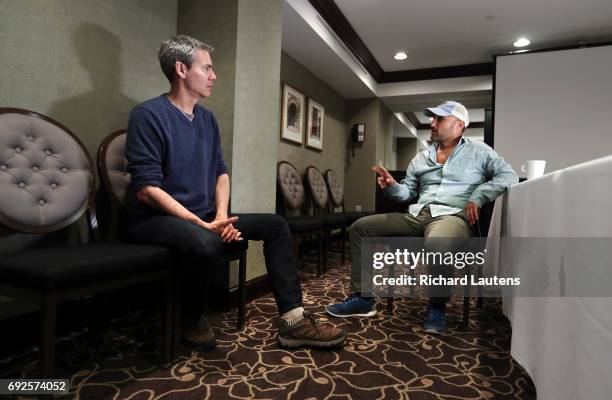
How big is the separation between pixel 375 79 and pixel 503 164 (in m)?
4.12

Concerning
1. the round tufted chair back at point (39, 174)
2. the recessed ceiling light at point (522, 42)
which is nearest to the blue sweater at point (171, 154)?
the round tufted chair back at point (39, 174)

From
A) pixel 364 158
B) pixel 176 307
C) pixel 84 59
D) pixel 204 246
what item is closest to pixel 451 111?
pixel 204 246

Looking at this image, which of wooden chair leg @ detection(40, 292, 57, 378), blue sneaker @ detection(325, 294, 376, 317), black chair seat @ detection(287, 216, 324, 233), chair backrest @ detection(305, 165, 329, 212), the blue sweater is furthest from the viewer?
A: chair backrest @ detection(305, 165, 329, 212)

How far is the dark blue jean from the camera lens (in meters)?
1.35

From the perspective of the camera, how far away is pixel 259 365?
143cm

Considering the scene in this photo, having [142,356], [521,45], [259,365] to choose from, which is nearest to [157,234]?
[142,356]

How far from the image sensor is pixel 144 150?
147cm

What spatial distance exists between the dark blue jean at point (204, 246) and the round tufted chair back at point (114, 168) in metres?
0.26

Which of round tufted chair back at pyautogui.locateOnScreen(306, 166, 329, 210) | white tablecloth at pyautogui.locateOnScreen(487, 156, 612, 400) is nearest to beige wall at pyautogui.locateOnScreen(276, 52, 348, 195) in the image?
round tufted chair back at pyautogui.locateOnScreen(306, 166, 329, 210)

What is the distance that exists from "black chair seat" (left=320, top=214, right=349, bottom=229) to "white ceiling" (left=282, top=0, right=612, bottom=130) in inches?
71.5

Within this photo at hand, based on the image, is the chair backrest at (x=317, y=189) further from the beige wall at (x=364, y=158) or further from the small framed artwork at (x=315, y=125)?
the beige wall at (x=364, y=158)

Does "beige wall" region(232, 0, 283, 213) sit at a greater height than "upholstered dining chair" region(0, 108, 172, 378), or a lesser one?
greater

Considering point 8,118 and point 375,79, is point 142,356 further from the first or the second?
point 375,79

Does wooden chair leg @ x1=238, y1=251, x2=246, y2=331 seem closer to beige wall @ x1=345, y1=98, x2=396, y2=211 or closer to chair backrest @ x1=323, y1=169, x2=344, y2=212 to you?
chair backrest @ x1=323, y1=169, x2=344, y2=212
